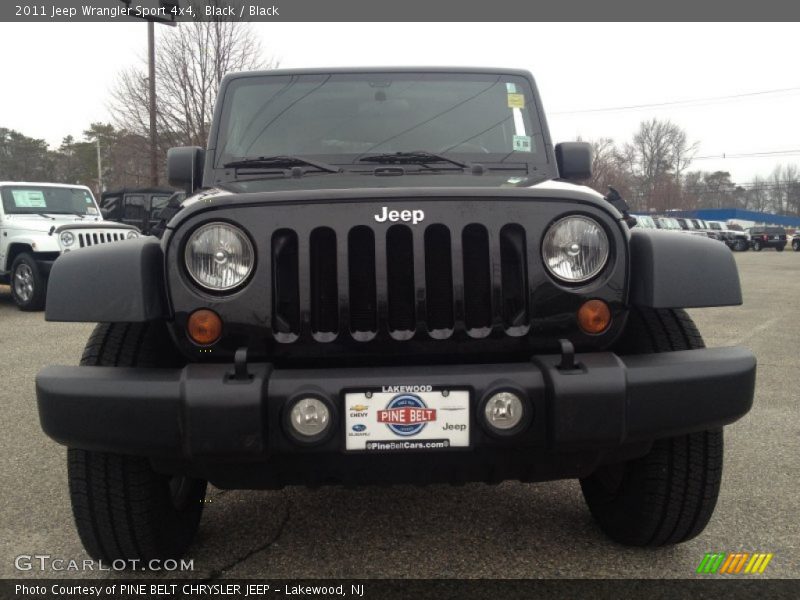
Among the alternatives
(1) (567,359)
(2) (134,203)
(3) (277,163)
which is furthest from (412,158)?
(2) (134,203)

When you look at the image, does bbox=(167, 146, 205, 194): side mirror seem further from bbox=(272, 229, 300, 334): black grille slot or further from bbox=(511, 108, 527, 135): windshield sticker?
bbox=(511, 108, 527, 135): windshield sticker

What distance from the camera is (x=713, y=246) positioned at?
84.1 inches

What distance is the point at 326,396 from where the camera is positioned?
1.80 metres

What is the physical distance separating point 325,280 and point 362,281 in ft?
0.35

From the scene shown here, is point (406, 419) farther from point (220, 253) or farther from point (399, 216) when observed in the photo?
point (220, 253)

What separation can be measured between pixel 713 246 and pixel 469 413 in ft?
3.18

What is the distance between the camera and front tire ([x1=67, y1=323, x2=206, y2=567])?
211 cm

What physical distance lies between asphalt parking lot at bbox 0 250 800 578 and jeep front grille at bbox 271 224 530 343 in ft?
2.88

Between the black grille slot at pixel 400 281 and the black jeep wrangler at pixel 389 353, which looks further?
the black grille slot at pixel 400 281

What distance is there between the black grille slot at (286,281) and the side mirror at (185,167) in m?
1.30

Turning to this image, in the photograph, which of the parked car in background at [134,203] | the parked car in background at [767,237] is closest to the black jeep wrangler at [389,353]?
the parked car in background at [134,203]

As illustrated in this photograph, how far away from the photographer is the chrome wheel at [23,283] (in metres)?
9.65

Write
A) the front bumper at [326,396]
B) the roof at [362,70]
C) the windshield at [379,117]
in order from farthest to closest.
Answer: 1. the roof at [362,70]
2. the windshield at [379,117]
3. the front bumper at [326,396]

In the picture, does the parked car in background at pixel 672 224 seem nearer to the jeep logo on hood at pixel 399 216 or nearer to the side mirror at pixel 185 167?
the side mirror at pixel 185 167
